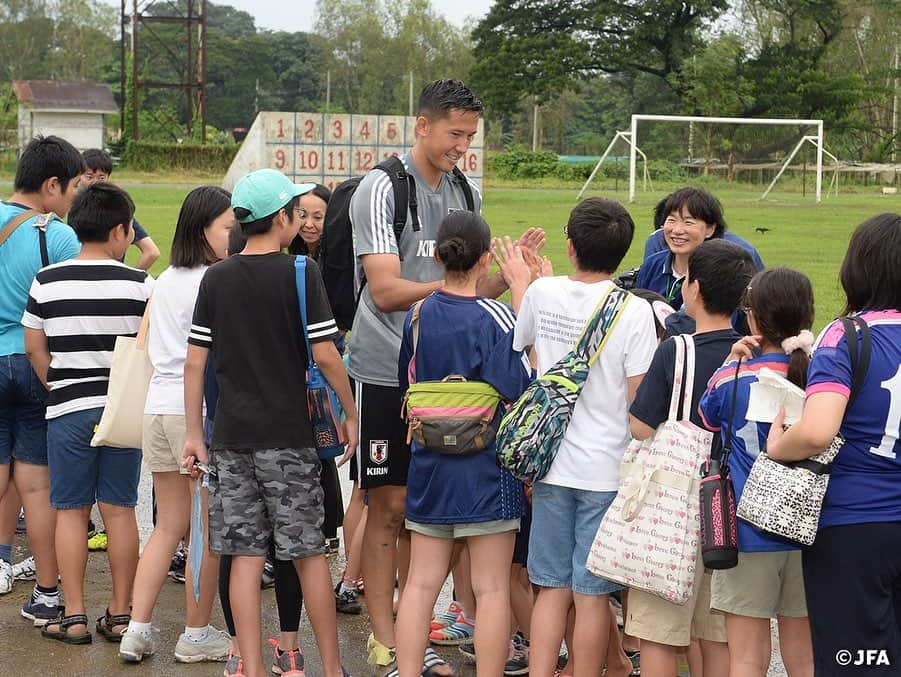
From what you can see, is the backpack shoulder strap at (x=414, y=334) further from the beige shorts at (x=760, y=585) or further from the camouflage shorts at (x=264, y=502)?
the beige shorts at (x=760, y=585)

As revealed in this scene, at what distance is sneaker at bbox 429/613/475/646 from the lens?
4805mm

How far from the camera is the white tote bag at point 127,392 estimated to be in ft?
15.1

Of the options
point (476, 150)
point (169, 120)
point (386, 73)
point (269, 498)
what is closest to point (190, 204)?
point (269, 498)

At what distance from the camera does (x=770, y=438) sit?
10.8 feet

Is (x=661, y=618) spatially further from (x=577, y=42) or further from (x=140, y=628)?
(x=577, y=42)

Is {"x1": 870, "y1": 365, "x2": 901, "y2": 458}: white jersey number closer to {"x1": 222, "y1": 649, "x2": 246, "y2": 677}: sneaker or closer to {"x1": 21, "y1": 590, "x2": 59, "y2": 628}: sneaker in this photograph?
{"x1": 222, "y1": 649, "x2": 246, "y2": 677}: sneaker

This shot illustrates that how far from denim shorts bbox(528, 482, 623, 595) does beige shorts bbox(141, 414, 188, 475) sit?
1.45m

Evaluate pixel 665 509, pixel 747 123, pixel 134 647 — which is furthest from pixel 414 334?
pixel 747 123

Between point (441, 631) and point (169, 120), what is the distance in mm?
53265

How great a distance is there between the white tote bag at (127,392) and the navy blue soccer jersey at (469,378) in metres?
1.24

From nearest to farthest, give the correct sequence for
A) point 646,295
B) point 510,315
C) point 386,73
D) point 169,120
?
point 510,315
point 646,295
point 169,120
point 386,73

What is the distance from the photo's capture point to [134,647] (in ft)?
14.9

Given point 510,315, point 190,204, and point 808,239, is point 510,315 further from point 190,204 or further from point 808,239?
point 808,239

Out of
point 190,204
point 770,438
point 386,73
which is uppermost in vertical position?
point 386,73
